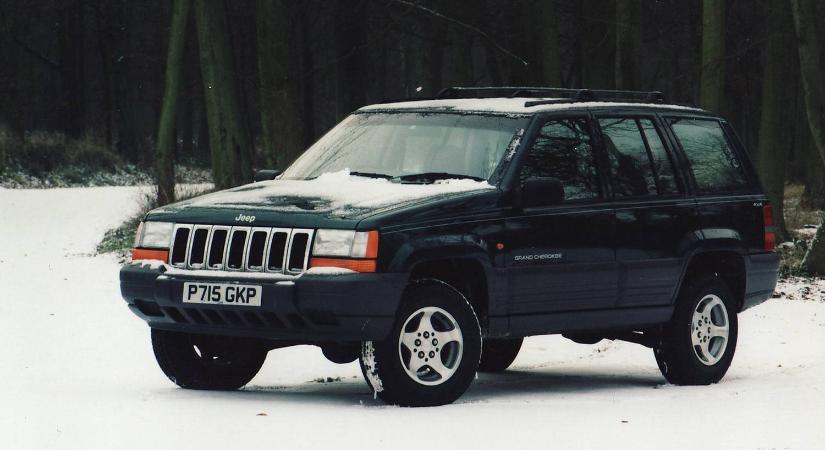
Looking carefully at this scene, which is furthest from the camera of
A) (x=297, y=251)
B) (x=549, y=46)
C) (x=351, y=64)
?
(x=351, y=64)

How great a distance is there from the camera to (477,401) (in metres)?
8.81

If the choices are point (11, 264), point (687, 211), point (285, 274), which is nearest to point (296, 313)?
point (285, 274)

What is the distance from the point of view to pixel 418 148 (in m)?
9.38

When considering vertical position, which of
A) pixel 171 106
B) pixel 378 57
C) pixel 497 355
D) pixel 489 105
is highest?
pixel 378 57

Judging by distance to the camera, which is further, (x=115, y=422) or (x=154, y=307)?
(x=154, y=307)

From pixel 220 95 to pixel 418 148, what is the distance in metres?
12.5

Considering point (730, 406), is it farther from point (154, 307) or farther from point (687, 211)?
point (154, 307)

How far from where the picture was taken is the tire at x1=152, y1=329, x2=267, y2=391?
9.12 metres

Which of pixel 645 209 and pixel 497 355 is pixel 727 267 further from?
pixel 497 355

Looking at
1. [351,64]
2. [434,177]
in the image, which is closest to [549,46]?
[351,64]

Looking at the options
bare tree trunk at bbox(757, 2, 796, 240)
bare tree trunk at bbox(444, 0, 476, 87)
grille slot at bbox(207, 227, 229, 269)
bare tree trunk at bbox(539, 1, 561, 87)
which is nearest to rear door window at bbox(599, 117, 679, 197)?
grille slot at bbox(207, 227, 229, 269)

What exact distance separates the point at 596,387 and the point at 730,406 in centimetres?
136

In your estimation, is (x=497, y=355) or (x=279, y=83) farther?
(x=279, y=83)

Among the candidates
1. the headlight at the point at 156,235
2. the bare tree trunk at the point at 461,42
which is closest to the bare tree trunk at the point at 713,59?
the bare tree trunk at the point at 461,42
